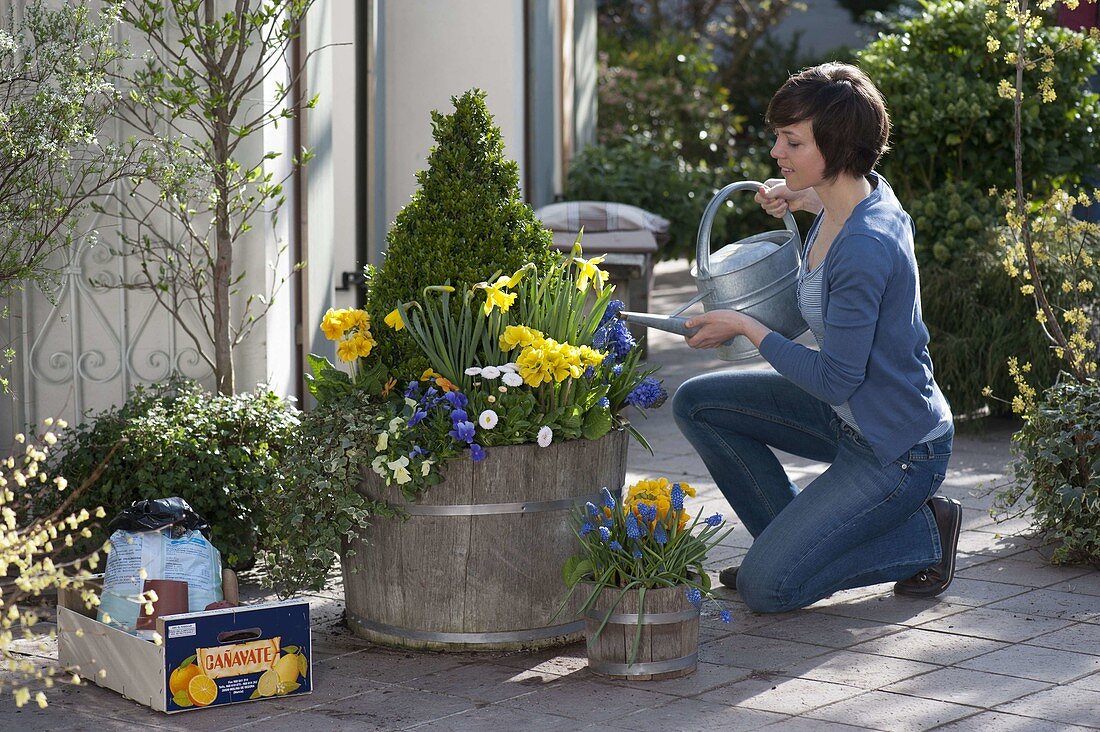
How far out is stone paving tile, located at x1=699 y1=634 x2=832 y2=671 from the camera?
3.74 meters

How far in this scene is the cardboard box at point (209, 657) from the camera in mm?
3363

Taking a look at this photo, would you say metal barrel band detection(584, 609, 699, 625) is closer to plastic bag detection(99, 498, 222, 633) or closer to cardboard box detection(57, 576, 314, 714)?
cardboard box detection(57, 576, 314, 714)

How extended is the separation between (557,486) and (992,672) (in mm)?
1216

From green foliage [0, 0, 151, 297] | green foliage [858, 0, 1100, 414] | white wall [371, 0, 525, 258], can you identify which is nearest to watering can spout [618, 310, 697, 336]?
green foliage [0, 0, 151, 297]

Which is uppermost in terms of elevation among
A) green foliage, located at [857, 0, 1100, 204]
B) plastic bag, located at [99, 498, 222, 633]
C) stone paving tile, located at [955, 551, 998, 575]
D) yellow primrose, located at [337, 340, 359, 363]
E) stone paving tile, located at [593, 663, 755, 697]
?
green foliage, located at [857, 0, 1100, 204]

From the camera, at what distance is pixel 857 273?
12.2ft

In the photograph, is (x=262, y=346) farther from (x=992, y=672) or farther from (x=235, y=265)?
(x=992, y=672)

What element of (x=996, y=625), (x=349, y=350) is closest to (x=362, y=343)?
(x=349, y=350)

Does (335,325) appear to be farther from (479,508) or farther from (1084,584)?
(1084,584)

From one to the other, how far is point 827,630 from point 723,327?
0.92m

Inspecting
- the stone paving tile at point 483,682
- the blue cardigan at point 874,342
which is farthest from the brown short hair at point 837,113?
the stone paving tile at point 483,682

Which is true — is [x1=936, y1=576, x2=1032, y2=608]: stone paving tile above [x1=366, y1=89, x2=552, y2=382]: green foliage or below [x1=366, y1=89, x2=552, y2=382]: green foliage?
below

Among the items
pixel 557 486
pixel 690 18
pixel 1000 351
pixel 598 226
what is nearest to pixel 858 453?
pixel 557 486

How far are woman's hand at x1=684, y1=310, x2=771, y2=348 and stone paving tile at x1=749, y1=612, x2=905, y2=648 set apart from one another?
2.69ft
